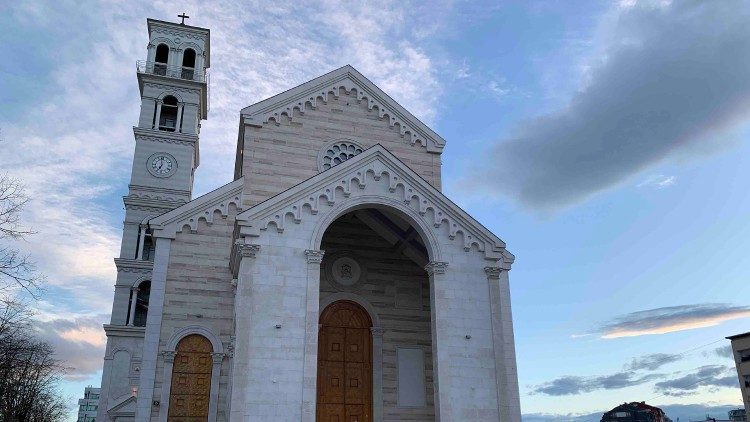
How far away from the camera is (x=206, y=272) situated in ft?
69.3

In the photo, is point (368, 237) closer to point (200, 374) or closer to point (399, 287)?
point (399, 287)

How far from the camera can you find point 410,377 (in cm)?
2069

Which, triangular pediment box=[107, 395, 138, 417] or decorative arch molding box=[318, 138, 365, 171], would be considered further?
triangular pediment box=[107, 395, 138, 417]

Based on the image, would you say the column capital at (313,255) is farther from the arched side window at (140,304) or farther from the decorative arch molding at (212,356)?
the arched side window at (140,304)

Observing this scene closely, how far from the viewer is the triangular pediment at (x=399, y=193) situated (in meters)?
17.9

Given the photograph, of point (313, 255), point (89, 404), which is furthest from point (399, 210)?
point (89, 404)

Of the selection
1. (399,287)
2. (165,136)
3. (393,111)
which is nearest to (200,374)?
(399,287)

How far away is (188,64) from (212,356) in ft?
89.0

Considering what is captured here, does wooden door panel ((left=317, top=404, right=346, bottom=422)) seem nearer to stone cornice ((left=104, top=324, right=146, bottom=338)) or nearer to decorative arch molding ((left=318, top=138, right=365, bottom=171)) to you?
decorative arch molding ((left=318, top=138, right=365, bottom=171))

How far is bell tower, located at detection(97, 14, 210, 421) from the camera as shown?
35.1 metres

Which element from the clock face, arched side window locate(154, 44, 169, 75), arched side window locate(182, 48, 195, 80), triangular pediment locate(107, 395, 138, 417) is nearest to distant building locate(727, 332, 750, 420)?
triangular pediment locate(107, 395, 138, 417)

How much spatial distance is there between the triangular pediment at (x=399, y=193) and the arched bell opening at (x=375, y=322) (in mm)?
709

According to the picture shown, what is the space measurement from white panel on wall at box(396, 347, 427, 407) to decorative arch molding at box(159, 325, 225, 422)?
627 cm

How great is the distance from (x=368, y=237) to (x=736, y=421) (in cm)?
6318
